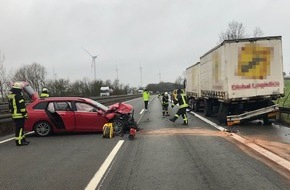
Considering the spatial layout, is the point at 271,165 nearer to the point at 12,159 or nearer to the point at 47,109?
the point at 12,159

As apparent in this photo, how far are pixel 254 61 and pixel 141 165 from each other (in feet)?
33.5

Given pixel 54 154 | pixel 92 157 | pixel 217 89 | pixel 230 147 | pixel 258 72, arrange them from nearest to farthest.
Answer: pixel 92 157
pixel 54 154
pixel 230 147
pixel 258 72
pixel 217 89

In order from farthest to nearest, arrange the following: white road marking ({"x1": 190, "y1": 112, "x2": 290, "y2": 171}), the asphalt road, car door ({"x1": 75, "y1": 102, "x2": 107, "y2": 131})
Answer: car door ({"x1": 75, "y1": 102, "x2": 107, "y2": 131})
white road marking ({"x1": 190, "y1": 112, "x2": 290, "y2": 171})
the asphalt road

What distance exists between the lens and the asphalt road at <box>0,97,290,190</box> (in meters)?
7.00

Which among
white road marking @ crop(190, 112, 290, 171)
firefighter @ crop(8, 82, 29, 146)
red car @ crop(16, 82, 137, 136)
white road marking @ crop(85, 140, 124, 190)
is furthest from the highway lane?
firefighter @ crop(8, 82, 29, 146)

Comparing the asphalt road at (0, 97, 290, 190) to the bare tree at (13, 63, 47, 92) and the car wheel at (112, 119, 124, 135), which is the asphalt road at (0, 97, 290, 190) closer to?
the car wheel at (112, 119, 124, 135)

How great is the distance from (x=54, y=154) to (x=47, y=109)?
4501 millimetres

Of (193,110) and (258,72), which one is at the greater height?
(258,72)

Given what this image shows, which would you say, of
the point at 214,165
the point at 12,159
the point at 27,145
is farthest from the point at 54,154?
the point at 214,165

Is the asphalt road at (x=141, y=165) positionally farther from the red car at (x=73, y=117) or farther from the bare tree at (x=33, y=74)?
the bare tree at (x=33, y=74)

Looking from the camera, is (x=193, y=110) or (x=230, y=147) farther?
(x=193, y=110)

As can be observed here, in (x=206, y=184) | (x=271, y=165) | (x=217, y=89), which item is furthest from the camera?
(x=217, y=89)

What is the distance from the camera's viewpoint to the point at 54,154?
10.4 meters

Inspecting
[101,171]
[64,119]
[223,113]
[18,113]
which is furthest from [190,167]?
[223,113]
